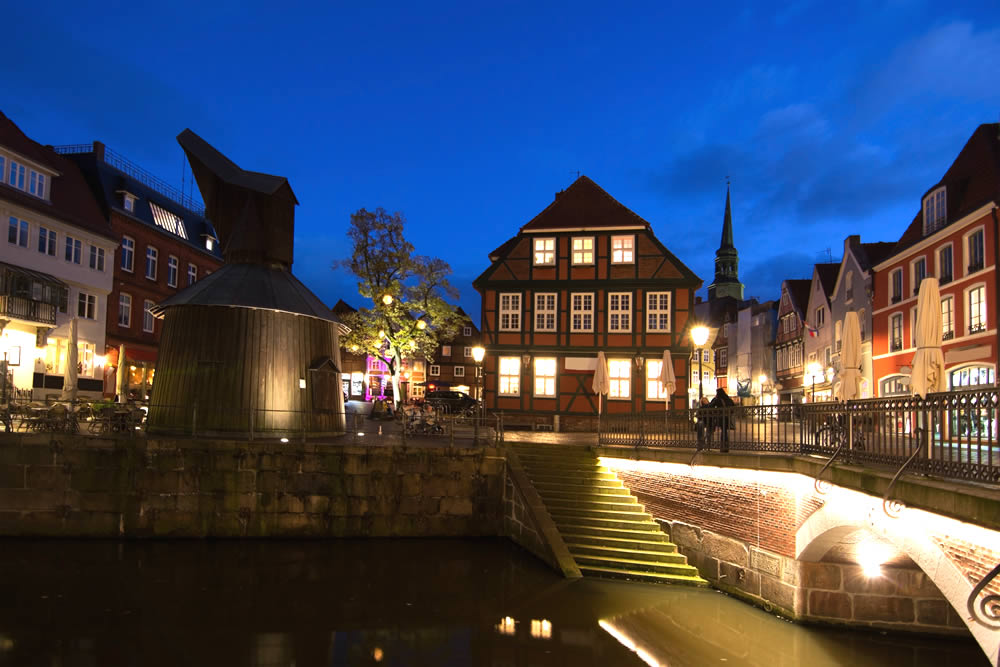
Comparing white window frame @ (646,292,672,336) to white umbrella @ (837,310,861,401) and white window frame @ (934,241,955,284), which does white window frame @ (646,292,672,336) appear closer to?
white window frame @ (934,241,955,284)

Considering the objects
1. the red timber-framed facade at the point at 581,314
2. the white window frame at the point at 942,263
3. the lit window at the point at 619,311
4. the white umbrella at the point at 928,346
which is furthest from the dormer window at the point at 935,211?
the white umbrella at the point at 928,346

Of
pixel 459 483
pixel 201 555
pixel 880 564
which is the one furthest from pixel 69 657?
pixel 880 564

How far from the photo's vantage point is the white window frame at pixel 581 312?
29.8 metres

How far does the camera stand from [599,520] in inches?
605

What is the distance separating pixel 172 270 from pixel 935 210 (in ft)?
123

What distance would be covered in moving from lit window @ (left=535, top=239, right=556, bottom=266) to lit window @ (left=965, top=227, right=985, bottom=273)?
15.6 m

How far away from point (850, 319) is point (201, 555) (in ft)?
46.5

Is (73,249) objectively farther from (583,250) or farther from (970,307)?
(970,307)

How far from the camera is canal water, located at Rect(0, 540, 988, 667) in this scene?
→ 9852mm

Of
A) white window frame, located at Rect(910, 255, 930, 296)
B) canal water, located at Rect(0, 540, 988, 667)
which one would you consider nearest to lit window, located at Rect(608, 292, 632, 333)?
white window frame, located at Rect(910, 255, 930, 296)

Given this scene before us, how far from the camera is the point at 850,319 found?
37.7 feet

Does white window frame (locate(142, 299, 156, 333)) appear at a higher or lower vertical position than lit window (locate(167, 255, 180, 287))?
lower

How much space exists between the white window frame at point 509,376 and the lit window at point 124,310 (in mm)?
19473

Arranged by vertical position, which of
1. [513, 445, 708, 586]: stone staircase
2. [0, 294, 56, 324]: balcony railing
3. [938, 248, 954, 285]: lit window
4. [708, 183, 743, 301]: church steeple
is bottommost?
[513, 445, 708, 586]: stone staircase
